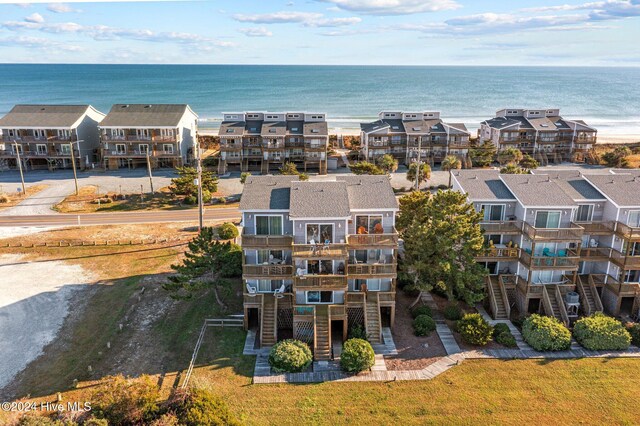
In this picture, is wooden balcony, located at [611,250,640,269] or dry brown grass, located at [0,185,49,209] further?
dry brown grass, located at [0,185,49,209]

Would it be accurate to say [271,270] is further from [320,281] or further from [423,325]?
[423,325]

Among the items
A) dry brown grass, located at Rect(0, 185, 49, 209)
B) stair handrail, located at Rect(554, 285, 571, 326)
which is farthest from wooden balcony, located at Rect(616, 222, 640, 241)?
dry brown grass, located at Rect(0, 185, 49, 209)

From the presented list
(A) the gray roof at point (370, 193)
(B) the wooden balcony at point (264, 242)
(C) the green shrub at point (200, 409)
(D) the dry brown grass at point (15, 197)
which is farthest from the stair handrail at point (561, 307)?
(D) the dry brown grass at point (15, 197)

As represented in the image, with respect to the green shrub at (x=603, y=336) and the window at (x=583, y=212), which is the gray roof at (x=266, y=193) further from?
the window at (x=583, y=212)

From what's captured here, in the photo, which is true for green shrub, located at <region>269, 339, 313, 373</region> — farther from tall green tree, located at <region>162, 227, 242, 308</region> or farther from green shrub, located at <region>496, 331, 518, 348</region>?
green shrub, located at <region>496, 331, 518, 348</region>

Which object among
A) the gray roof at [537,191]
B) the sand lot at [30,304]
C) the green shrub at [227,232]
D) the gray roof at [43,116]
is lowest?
the sand lot at [30,304]

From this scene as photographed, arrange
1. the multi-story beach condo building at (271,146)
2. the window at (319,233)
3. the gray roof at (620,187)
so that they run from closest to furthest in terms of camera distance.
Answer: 1. the window at (319,233)
2. the gray roof at (620,187)
3. the multi-story beach condo building at (271,146)
